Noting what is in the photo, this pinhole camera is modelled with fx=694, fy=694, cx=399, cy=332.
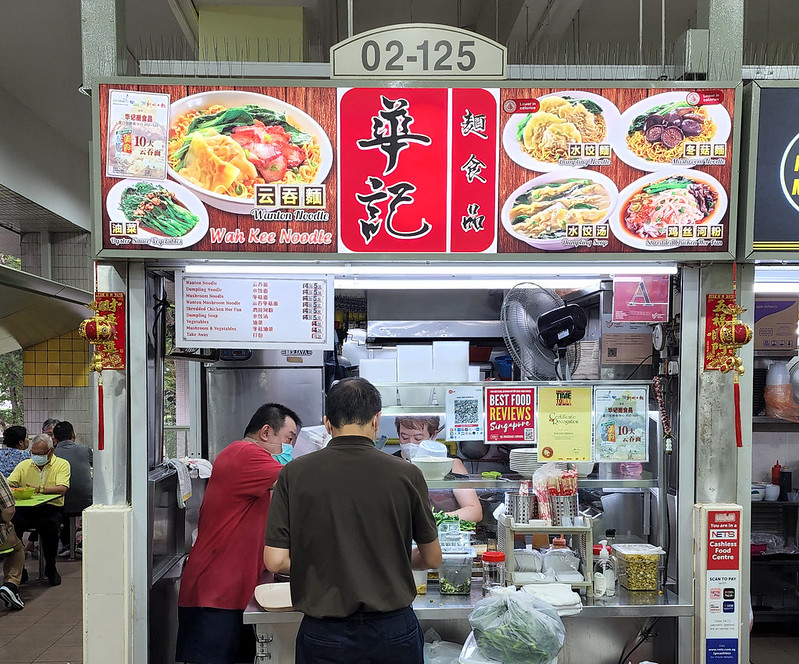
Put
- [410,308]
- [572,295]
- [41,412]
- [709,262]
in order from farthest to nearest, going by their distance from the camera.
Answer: [41,412] < [410,308] < [572,295] < [709,262]

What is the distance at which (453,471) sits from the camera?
12.1 ft

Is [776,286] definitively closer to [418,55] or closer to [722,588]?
[722,588]

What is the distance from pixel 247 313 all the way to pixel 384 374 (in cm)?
85

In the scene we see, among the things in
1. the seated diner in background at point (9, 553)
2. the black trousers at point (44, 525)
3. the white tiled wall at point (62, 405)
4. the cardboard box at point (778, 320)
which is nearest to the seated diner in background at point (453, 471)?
the cardboard box at point (778, 320)

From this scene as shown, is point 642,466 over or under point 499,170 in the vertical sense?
under

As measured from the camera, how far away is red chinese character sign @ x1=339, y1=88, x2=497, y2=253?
10.1ft

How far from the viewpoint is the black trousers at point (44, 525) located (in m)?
A: 7.07

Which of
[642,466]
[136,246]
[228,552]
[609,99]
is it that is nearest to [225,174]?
[136,246]

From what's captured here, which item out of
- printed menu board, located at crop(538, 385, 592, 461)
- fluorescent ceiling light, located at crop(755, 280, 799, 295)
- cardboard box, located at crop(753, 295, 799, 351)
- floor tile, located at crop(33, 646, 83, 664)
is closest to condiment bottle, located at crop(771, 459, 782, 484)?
cardboard box, located at crop(753, 295, 799, 351)

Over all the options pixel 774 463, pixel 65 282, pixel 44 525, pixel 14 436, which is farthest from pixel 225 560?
pixel 65 282

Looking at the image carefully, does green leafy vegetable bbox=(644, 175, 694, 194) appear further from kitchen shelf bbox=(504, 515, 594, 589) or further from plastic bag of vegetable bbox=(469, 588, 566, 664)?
plastic bag of vegetable bbox=(469, 588, 566, 664)

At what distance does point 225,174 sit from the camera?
3.04 m

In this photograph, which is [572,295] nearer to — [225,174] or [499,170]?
[499,170]

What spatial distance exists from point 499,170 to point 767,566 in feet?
14.8
